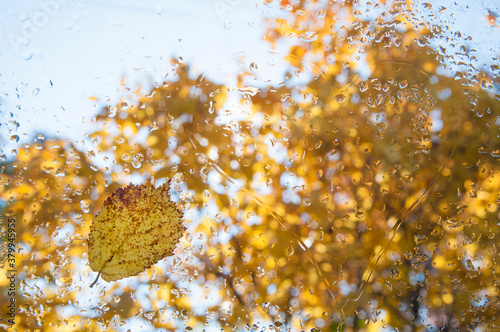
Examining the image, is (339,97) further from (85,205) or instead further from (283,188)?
(85,205)

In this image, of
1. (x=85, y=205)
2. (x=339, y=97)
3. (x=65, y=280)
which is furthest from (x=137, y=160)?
(x=339, y=97)

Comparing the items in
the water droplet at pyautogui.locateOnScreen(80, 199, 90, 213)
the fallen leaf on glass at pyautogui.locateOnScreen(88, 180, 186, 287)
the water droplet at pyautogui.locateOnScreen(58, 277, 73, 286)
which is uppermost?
the water droplet at pyautogui.locateOnScreen(80, 199, 90, 213)

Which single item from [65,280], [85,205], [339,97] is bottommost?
[65,280]

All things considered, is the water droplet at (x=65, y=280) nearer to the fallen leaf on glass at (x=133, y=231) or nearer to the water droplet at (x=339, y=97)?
the fallen leaf on glass at (x=133, y=231)

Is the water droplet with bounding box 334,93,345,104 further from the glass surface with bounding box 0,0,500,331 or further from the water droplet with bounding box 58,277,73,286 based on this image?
the water droplet with bounding box 58,277,73,286

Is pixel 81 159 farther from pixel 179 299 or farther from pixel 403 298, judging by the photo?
pixel 403 298

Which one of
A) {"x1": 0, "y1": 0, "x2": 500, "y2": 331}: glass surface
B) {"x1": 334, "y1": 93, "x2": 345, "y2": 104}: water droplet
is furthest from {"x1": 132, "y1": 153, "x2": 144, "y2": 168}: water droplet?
{"x1": 334, "y1": 93, "x2": 345, "y2": 104}: water droplet

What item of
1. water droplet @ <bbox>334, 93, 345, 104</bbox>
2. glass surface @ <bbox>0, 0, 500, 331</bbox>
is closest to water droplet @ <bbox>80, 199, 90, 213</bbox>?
glass surface @ <bbox>0, 0, 500, 331</bbox>

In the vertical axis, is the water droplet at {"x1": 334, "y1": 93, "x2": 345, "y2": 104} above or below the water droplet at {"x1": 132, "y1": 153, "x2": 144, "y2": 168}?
above
